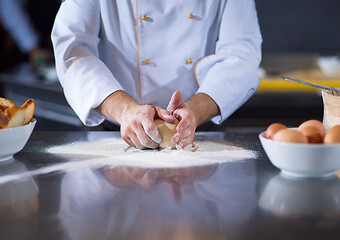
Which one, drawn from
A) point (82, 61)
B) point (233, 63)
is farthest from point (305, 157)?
point (82, 61)

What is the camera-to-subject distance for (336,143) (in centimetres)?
85

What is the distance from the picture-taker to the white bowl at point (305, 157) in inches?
33.5

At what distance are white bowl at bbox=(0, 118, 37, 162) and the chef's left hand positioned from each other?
363 mm

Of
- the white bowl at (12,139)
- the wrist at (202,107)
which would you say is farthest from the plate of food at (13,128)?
the wrist at (202,107)

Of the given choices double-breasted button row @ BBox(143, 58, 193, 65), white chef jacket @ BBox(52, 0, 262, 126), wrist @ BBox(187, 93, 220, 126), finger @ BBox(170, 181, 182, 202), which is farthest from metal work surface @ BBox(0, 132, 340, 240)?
double-breasted button row @ BBox(143, 58, 193, 65)

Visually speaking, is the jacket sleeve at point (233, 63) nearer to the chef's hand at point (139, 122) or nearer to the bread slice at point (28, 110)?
the chef's hand at point (139, 122)

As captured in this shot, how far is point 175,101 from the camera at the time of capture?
114 centimetres

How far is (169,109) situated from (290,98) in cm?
174

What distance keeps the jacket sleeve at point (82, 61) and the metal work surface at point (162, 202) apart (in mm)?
294

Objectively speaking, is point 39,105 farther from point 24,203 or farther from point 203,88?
point 24,203

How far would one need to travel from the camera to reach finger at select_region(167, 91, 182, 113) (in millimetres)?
1128

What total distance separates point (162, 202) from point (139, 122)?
1.23ft

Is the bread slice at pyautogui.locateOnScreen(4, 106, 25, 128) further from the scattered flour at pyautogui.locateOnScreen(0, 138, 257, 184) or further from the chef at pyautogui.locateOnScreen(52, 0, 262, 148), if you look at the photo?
the chef at pyautogui.locateOnScreen(52, 0, 262, 148)

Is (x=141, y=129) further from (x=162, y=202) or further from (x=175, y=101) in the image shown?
(x=162, y=202)
